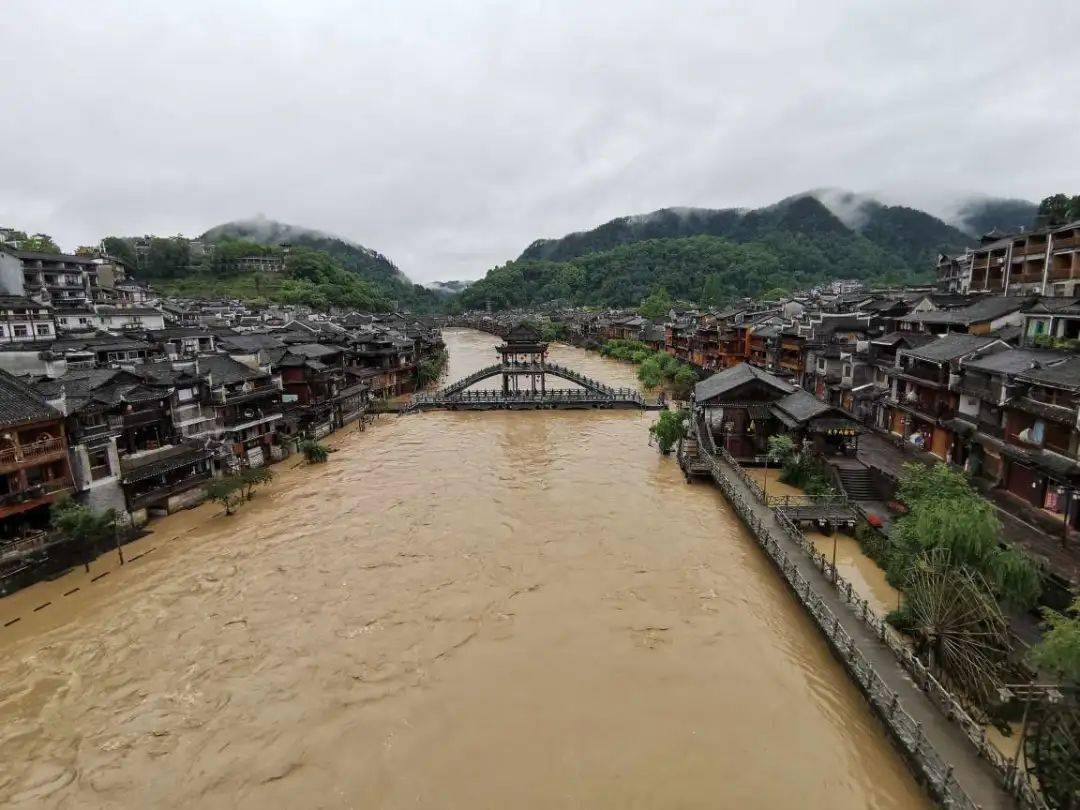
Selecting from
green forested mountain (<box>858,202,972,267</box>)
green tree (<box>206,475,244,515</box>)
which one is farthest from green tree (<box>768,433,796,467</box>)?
green forested mountain (<box>858,202,972,267</box>)

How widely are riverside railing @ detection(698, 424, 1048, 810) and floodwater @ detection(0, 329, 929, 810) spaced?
1.63 meters

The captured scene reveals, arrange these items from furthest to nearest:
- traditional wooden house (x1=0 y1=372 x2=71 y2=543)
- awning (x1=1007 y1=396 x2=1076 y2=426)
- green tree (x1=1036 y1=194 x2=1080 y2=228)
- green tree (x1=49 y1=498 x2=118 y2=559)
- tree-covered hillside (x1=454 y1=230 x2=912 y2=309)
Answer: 1. tree-covered hillside (x1=454 y1=230 x2=912 y2=309)
2. green tree (x1=1036 y1=194 x2=1080 y2=228)
3. green tree (x1=49 y1=498 x2=118 y2=559)
4. traditional wooden house (x1=0 y1=372 x2=71 y2=543)
5. awning (x1=1007 y1=396 x2=1076 y2=426)

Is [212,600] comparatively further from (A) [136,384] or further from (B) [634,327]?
(B) [634,327]

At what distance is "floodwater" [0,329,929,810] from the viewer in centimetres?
1345

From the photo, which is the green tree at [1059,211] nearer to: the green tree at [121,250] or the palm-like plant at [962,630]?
the palm-like plant at [962,630]

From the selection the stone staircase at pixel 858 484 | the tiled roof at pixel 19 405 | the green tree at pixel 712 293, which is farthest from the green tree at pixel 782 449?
the green tree at pixel 712 293

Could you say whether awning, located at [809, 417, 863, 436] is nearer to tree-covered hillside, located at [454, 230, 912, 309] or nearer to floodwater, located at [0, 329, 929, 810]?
floodwater, located at [0, 329, 929, 810]

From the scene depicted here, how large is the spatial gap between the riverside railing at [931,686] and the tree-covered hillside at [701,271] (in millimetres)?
119671

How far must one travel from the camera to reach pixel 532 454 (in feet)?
133

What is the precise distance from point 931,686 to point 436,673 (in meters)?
13.3

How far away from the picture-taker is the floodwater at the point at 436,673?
44.1 feet

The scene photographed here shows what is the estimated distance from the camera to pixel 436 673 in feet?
56.5

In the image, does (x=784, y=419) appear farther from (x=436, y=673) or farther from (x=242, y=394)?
(x=242, y=394)

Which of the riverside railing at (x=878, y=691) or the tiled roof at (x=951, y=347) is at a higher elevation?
the tiled roof at (x=951, y=347)
